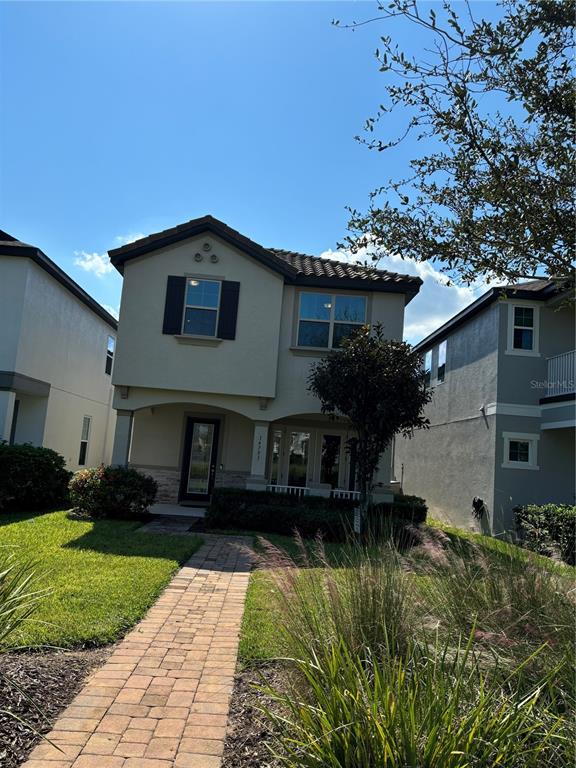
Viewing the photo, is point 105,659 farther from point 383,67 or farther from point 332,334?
point 332,334

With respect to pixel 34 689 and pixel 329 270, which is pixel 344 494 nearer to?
pixel 329 270

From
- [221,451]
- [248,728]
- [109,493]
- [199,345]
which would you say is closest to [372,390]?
[199,345]

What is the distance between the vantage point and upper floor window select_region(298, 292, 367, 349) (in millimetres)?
14070

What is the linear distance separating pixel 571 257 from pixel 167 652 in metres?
4.90

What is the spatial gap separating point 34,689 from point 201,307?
35.5 feet

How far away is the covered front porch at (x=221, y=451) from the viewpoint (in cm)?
1555

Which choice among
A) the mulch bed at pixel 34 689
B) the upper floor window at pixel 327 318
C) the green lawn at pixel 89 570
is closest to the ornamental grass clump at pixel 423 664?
the mulch bed at pixel 34 689

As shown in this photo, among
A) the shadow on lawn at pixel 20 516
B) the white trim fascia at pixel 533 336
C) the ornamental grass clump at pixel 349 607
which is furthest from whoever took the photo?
the white trim fascia at pixel 533 336

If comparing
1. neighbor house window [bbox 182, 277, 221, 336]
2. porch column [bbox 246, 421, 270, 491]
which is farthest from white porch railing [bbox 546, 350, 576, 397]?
neighbor house window [bbox 182, 277, 221, 336]

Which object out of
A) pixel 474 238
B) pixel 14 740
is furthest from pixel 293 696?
pixel 474 238

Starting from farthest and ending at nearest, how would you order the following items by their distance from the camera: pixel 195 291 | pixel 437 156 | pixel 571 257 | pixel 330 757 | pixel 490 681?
pixel 195 291 < pixel 437 156 < pixel 571 257 < pixel 490 681 < pixel 330 757

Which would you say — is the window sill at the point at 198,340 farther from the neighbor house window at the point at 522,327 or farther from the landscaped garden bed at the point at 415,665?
the landscaped garden bed at the point at 415,665

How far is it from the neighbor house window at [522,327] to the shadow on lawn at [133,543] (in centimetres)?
1096

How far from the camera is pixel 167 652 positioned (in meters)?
4.81
